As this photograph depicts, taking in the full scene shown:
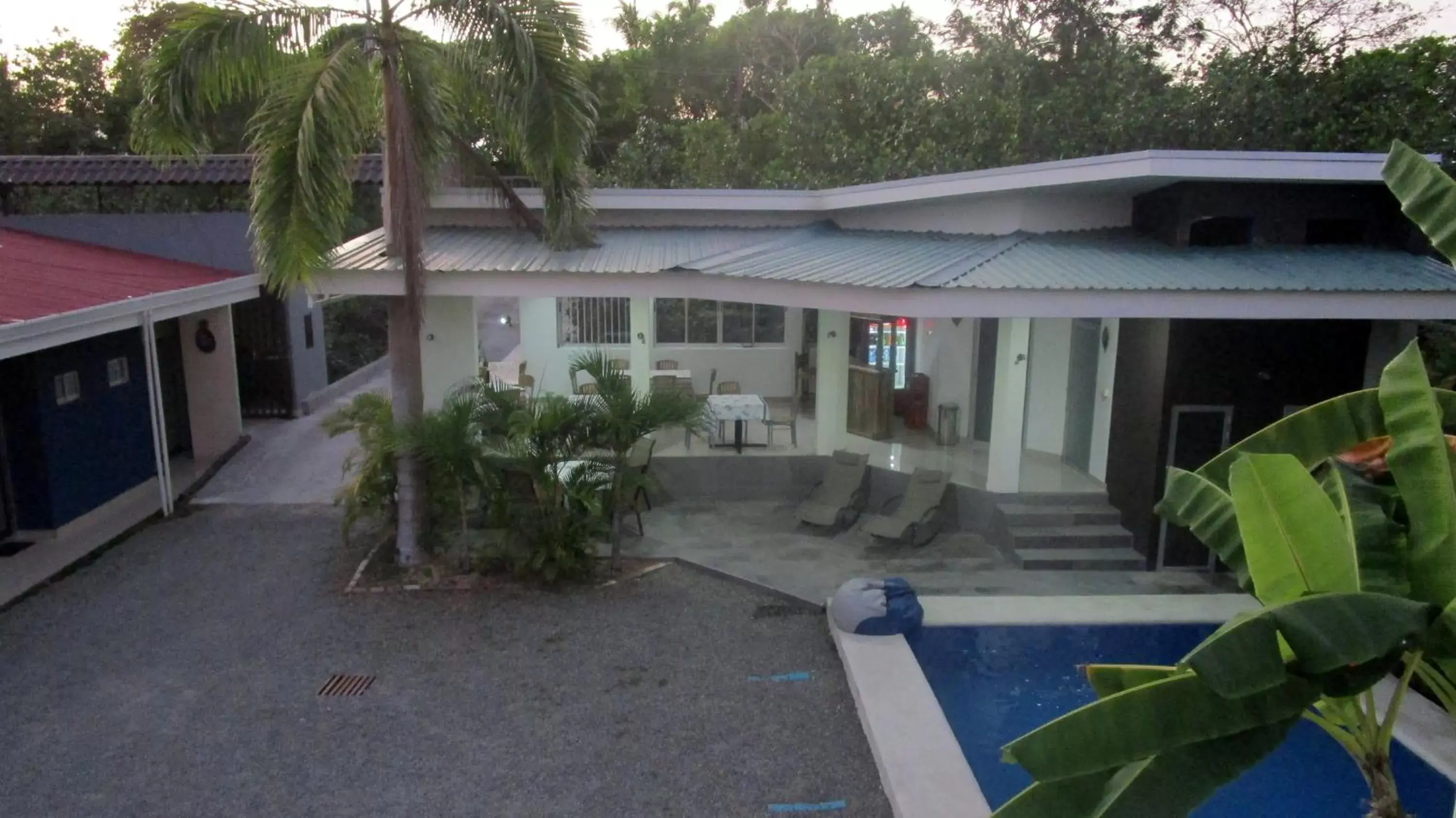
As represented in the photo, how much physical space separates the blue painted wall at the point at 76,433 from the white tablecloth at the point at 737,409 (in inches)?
299

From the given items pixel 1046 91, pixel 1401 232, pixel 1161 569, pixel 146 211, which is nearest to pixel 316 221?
pixel 1161 569

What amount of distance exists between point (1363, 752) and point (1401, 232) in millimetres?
9703

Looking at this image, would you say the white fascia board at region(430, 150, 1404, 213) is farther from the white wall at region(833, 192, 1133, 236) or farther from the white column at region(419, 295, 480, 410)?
the white column at region(419, 295, 480, 410)

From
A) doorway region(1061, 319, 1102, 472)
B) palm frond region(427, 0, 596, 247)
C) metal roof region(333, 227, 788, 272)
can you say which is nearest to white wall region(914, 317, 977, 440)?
doorway region(1061, 319, 1102, 472)

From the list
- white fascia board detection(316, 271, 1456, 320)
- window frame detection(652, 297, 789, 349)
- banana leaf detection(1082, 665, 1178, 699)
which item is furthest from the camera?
window frame detection(652, 297, 789, 349)

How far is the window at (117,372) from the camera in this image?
11.7 m

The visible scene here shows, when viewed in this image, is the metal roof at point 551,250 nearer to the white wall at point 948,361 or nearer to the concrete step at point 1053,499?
the white wall at point 948,361

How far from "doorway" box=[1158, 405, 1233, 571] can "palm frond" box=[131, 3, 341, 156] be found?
980cm

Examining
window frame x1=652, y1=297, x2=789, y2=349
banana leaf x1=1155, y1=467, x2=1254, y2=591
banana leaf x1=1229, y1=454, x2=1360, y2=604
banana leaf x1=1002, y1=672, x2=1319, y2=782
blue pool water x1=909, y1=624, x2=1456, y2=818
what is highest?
banana leaf x1=1229, y1=454, x2=1360, y2=604

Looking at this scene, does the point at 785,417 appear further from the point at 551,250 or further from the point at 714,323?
the point at 551,250

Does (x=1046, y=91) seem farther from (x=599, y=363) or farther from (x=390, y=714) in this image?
(x=390, y=714)

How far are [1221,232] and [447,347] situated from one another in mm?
9958

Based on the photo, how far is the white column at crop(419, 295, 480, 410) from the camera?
12000 millimetres

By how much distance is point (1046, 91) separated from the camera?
86.1ft
